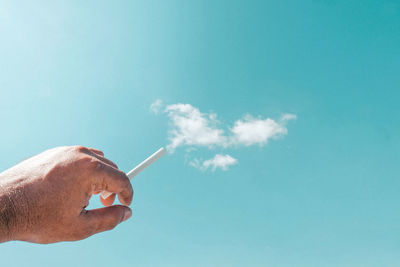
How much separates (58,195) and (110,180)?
586 millimetres

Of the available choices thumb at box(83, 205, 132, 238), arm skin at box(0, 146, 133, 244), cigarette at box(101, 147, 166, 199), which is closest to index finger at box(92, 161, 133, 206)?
arm skin at box(0, 146, 133, 244)

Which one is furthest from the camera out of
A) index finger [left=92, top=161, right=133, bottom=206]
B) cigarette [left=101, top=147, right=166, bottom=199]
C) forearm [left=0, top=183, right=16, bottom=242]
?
cigarette [left=101, top=147, right=166, bottom=199]

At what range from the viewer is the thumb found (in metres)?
3.53

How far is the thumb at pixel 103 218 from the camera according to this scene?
3532 mm

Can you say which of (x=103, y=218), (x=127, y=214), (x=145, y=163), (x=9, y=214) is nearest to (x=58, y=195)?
(x=9, y=214)

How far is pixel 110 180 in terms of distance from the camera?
3510 mm

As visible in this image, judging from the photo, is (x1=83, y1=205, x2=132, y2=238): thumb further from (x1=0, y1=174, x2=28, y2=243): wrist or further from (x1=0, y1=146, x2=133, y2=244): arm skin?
(x1=0, y1=174, x2=28, y2=243): wrist

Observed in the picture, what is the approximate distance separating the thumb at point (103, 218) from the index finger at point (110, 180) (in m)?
0.22

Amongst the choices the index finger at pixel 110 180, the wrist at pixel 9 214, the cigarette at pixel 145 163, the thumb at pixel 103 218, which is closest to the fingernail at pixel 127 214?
the thumb at pixel 103 218

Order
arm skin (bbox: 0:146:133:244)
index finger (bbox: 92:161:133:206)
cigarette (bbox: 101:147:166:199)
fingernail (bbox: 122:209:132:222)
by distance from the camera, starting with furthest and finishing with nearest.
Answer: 1. cigarette (bbox: 101:147:166:199)
2. fingernail (bbox: 122:209:132:222)
3. index finger (bbox: 92:161:133:206)
4. arm skin (bbox: 0:146:133:244)

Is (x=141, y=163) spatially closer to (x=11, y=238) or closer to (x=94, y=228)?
(x=94, y=228)

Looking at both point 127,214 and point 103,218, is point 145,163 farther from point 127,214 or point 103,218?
point 103,218

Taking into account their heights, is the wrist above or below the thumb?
below

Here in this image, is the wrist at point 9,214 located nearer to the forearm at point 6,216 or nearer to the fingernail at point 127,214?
the forearm at point 6,216
